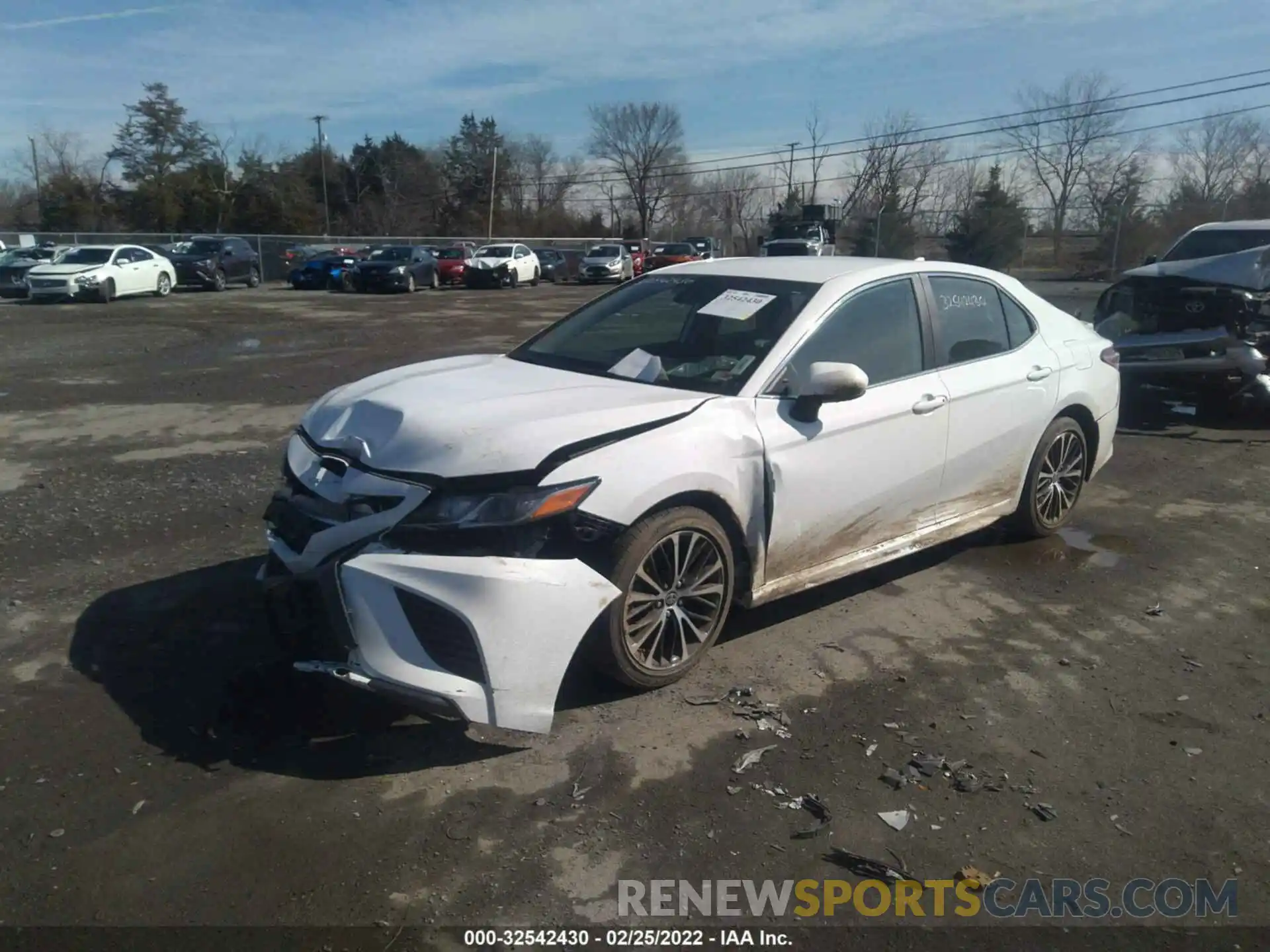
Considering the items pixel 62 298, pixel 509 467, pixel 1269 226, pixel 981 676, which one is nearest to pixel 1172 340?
pixel 1269 226

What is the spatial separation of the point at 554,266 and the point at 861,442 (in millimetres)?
41767

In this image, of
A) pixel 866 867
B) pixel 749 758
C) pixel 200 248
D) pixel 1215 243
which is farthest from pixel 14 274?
pixel 866 867

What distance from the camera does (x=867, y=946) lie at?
277 cm

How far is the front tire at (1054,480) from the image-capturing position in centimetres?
584

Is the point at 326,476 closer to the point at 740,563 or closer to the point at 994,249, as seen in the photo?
the point at 740,563

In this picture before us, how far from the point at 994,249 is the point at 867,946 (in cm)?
3226

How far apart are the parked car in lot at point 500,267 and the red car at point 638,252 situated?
4862mm

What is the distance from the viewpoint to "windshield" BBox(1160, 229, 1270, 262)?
11102mm

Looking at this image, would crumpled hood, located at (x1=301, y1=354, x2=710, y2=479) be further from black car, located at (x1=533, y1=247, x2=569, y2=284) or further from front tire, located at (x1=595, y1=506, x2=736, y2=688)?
black car, located at (x1=533, y1=247, x2=569, y2=284)

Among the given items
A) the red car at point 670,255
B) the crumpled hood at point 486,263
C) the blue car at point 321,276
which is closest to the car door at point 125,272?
the blue car at point 321,276

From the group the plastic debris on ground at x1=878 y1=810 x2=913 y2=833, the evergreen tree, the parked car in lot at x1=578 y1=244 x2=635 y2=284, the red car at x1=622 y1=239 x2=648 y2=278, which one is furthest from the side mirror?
the red car at x1=622 y1=239 x2=648 y2=278

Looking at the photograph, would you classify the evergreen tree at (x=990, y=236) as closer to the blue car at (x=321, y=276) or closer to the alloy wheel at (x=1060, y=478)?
the blue car at (x=321, y=276)

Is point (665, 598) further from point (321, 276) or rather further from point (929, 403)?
point (321, 276)

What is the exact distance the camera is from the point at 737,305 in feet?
15.9
